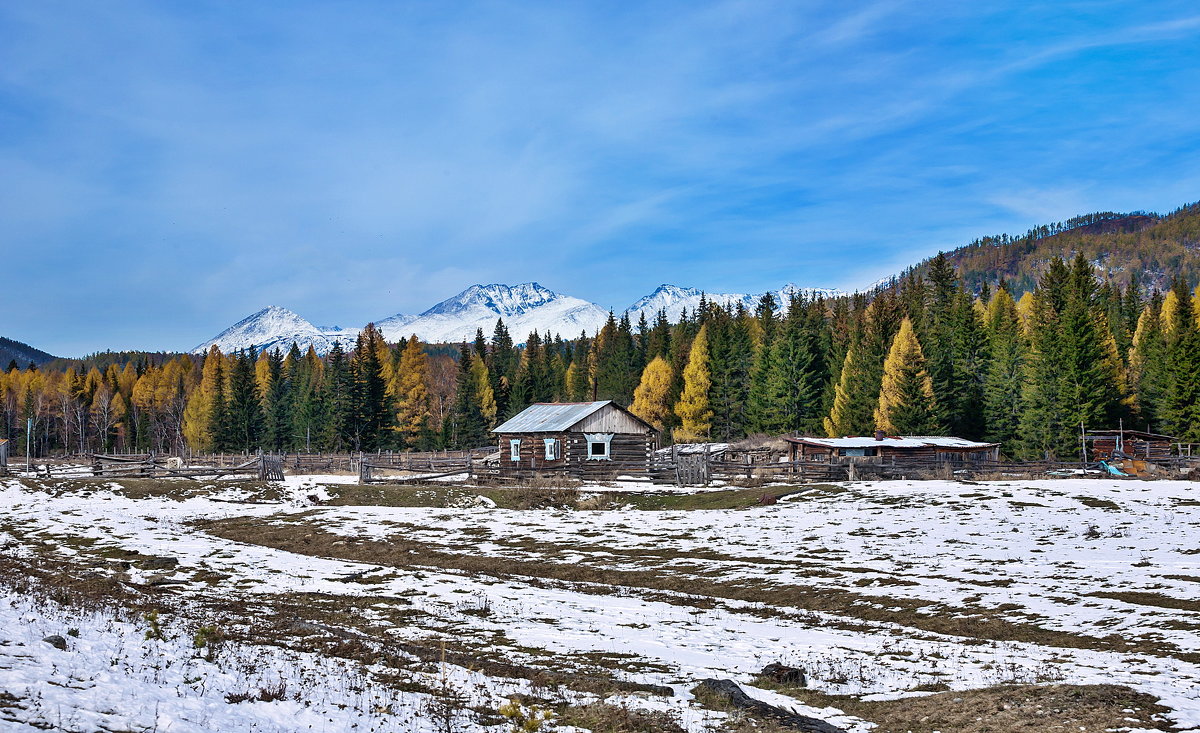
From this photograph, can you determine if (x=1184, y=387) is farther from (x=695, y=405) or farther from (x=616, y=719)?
(x=616, y=719)

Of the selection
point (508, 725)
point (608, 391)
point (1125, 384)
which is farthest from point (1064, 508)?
point (608, 391)

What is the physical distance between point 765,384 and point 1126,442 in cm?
3507

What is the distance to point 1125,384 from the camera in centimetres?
7844

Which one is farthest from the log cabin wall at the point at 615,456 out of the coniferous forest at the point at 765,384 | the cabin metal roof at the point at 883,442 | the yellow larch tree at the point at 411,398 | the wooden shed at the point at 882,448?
the yellow larch tree at the point at 411,398

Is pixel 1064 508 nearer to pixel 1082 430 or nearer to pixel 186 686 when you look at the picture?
pixel 186 686

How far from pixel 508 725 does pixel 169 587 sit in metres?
16.1

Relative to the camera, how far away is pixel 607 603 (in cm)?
2169

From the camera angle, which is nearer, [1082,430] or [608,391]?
[1082,430]

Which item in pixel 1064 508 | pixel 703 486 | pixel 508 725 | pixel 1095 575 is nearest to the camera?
pixel 508 725

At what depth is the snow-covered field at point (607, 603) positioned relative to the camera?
11.3 metres

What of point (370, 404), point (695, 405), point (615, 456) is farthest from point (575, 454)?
point (370, 404)

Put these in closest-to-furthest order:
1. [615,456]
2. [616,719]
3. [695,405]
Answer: [616,719] < [615,456] < [695,405]

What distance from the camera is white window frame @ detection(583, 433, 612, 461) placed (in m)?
57.1

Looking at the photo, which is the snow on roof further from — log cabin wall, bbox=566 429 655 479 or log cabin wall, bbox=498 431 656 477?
log cabin wall, bbox=498 431 656 477
